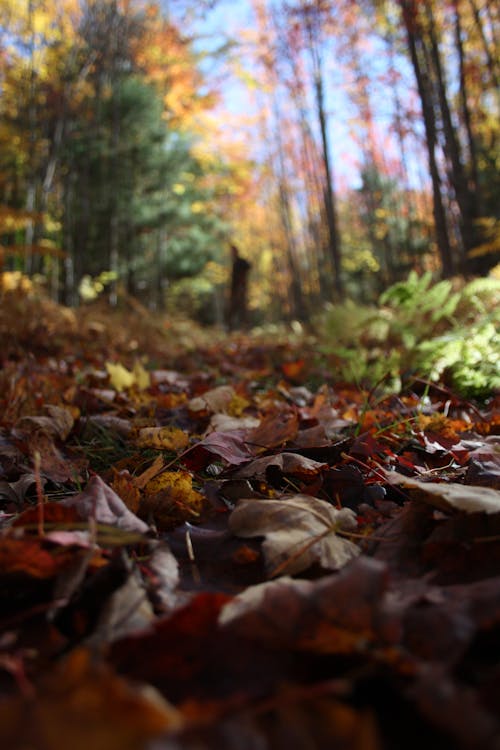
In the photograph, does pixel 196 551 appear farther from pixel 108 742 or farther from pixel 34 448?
pixel 34 448

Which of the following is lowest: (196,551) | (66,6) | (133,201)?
(196,551)

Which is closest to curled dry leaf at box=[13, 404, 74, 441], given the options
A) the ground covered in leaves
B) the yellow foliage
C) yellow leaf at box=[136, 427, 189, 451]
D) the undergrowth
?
the ground covered in leaves

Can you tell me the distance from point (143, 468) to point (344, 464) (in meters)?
0.54

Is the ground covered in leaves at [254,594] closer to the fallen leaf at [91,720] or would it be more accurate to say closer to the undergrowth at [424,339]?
the fallen leaf at [91,720]

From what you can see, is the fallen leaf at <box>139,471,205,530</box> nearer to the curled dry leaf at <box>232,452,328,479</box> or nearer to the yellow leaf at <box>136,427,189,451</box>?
the curled dry leaf at <box>232,452,328,479</box>

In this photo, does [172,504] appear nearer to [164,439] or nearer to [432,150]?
[164,439]

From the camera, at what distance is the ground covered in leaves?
1.35ft

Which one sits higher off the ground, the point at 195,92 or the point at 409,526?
the point at 195,92

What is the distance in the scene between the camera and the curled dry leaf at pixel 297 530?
79cm

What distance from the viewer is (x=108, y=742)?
344mm

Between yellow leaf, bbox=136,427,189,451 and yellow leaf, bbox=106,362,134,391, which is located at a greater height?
yellow leaf, bbox=106,362,134,391

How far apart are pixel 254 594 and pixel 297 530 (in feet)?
0.64

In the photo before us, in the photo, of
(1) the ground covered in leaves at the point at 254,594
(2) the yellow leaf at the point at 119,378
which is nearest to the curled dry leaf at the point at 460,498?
(1) the ground covered in leaves at the point at 254,594

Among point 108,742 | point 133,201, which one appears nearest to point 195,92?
A: point 133,201
